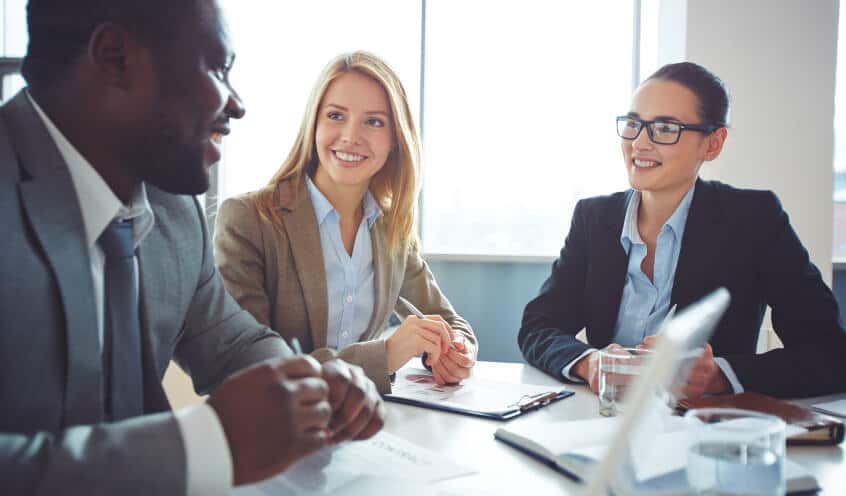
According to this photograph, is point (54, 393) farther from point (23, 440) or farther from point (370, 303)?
point (370, 303)

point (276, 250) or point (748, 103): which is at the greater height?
point (748, 103)

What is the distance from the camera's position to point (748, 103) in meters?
3.32

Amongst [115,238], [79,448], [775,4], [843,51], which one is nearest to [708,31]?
[775,4]

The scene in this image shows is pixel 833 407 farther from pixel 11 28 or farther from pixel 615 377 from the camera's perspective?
pixel 11 28

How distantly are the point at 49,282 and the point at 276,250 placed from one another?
3.25 feet

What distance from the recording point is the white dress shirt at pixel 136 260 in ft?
2.53

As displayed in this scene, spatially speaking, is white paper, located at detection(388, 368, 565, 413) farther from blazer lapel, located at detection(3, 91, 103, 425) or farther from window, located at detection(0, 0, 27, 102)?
window, located at detection(0, 0, 27, 102)

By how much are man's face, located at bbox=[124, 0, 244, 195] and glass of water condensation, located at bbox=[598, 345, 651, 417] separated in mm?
871

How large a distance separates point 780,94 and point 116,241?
334cm

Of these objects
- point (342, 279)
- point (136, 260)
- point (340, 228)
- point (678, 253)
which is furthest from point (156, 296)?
point (678, 253)

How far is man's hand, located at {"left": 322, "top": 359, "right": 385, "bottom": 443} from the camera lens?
3.29 feet

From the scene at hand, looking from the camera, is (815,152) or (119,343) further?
(815,152)

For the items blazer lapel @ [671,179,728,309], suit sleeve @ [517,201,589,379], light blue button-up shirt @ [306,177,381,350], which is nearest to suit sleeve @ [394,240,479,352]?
light blue button-up shirt @ [306,177,381,350]

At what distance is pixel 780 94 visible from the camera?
3.30m
